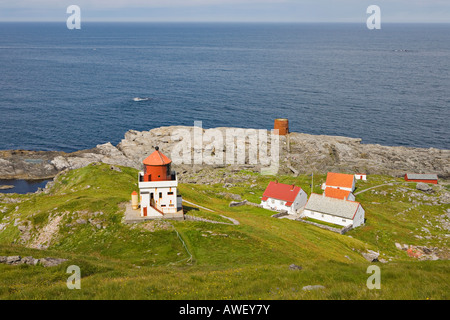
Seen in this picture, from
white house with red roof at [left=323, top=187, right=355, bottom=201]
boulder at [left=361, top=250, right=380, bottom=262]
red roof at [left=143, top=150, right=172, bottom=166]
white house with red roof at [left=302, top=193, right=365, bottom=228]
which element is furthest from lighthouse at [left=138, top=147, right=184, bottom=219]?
white house with red roof at [left=323, top=187, right=355, bottom=201]

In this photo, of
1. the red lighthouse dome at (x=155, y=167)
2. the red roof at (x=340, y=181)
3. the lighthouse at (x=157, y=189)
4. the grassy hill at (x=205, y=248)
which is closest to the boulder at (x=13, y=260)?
the grassy hill at (x=205, y=248)

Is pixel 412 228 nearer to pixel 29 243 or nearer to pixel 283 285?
pixel 283 285

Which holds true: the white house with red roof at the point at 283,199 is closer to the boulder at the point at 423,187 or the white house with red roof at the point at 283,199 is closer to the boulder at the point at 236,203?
the boulder at the point at 236,203

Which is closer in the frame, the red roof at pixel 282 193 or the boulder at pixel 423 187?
the red roof at pixel 282 193

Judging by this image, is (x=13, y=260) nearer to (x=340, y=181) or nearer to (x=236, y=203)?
(x=236, y=203)

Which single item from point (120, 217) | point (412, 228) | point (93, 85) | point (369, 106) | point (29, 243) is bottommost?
point (412, 228)
